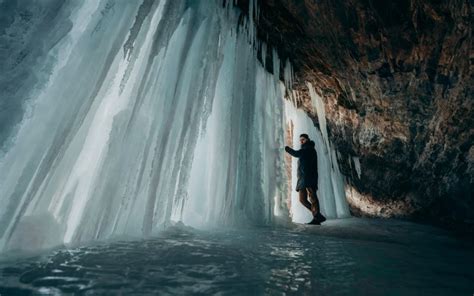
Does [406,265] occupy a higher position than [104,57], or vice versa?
A: [104,57]

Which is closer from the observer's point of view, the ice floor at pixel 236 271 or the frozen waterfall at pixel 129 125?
the ice floor at pixel 236 271

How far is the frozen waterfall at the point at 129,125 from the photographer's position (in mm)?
2758

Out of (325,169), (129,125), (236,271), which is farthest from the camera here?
(325,169)

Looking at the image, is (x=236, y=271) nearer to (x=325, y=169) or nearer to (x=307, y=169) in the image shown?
(x=307, y=169)

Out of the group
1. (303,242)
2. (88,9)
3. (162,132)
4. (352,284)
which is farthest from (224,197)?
(352,284)

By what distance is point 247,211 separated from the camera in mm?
7121

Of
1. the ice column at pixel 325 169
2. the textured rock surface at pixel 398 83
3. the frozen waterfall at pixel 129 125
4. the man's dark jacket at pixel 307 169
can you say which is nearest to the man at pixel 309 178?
the man's dark jacket at pixel 307 169

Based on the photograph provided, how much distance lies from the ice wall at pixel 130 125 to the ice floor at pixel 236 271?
80 cm

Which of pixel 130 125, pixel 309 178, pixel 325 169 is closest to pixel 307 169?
pixel 309 178

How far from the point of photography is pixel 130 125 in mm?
4438

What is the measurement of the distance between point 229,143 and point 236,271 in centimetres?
499

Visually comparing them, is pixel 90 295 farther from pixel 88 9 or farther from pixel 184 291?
pixel 88 9

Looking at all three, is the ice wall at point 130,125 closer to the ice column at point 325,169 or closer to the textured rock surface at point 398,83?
the textured rock surface at point 398,83

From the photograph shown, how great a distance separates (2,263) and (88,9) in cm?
272
